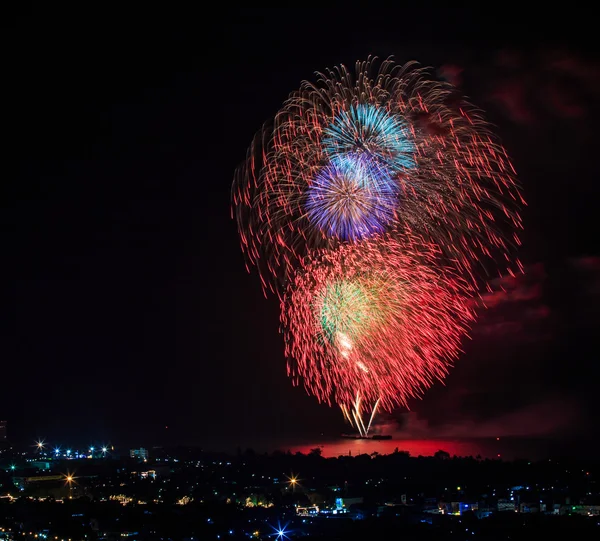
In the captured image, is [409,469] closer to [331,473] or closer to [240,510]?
[331,473]

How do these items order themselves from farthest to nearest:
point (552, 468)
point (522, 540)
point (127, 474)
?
1. point (127, 474)
2. point (552, 468)
3. point (522, 540)

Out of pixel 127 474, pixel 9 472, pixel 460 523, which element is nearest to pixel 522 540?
pixel 460 523

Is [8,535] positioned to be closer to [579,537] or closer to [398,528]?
[398,528]

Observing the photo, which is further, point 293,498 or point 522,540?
point 293,498

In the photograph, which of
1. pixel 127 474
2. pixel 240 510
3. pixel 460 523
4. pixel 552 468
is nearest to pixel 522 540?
pixel 460 523

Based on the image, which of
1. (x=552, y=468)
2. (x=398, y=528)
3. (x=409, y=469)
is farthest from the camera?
(x=409, y=469)

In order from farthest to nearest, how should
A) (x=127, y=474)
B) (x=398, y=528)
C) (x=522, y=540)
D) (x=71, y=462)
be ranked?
(x=71, y=462) → (x=127, y=474) → (x=398, y=528) → (x=522, y=540)

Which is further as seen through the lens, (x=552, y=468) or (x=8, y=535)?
(x=552, y=468)

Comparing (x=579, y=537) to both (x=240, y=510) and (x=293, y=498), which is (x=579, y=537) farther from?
(x=293, y=498)

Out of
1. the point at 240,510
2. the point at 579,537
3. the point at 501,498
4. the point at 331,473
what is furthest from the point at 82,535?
the point at 331,473

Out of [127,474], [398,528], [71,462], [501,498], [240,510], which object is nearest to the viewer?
[398,528]
